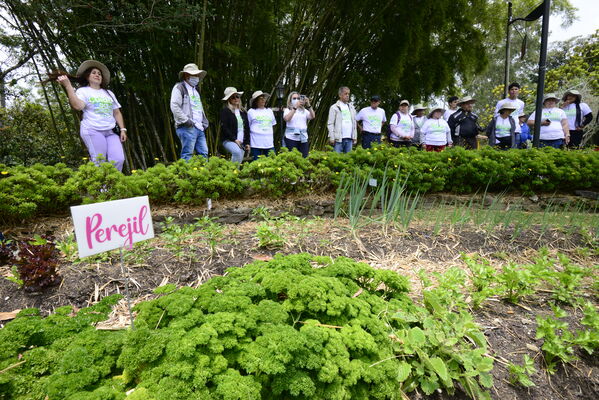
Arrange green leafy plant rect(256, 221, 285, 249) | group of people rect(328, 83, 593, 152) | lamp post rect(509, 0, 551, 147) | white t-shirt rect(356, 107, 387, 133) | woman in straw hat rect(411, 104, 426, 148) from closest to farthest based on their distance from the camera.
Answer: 1. green leafy plant rect(256, 221, 285, 249)
2. lamp post rect(509, 0, 551, 147)
3. group of people rect(328, 83, 593, 152)
4. white t-shirt rect(356, 107, 387, 133)
5. woman in straw hat rect(411, 104, 426, 148)

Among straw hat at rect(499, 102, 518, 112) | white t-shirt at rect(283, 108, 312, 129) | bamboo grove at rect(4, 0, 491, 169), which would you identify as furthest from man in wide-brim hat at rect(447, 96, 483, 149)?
white t-shirt at rect(283, 108, 312, 129)

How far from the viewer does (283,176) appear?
10.3 feet

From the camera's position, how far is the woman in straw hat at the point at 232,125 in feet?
13.1

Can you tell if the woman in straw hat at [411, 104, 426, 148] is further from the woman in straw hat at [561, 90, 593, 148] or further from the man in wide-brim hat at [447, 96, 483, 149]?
the woman in straw hat at [561, 90, 593, 148]

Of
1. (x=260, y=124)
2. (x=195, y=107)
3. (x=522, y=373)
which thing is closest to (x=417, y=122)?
(x=260, y=124)

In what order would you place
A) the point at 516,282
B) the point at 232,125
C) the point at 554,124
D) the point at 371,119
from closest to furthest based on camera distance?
the point at 516,282 < the point at 232,125 < the point at 371,119 < the point at 554,124

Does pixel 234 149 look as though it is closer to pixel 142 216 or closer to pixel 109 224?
pixel 142 216

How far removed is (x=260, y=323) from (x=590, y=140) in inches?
484

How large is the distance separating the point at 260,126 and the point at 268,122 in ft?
0.44

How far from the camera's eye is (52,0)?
342cm

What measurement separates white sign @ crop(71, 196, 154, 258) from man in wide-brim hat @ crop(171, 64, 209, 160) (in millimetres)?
2633

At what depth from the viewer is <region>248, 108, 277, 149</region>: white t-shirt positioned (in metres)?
4.27

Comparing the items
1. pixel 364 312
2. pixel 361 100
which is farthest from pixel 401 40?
pixel 364 312

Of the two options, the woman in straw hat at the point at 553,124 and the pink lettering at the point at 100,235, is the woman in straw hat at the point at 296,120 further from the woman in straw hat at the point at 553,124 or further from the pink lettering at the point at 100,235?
the woman in straw hat at the point at 553,124
